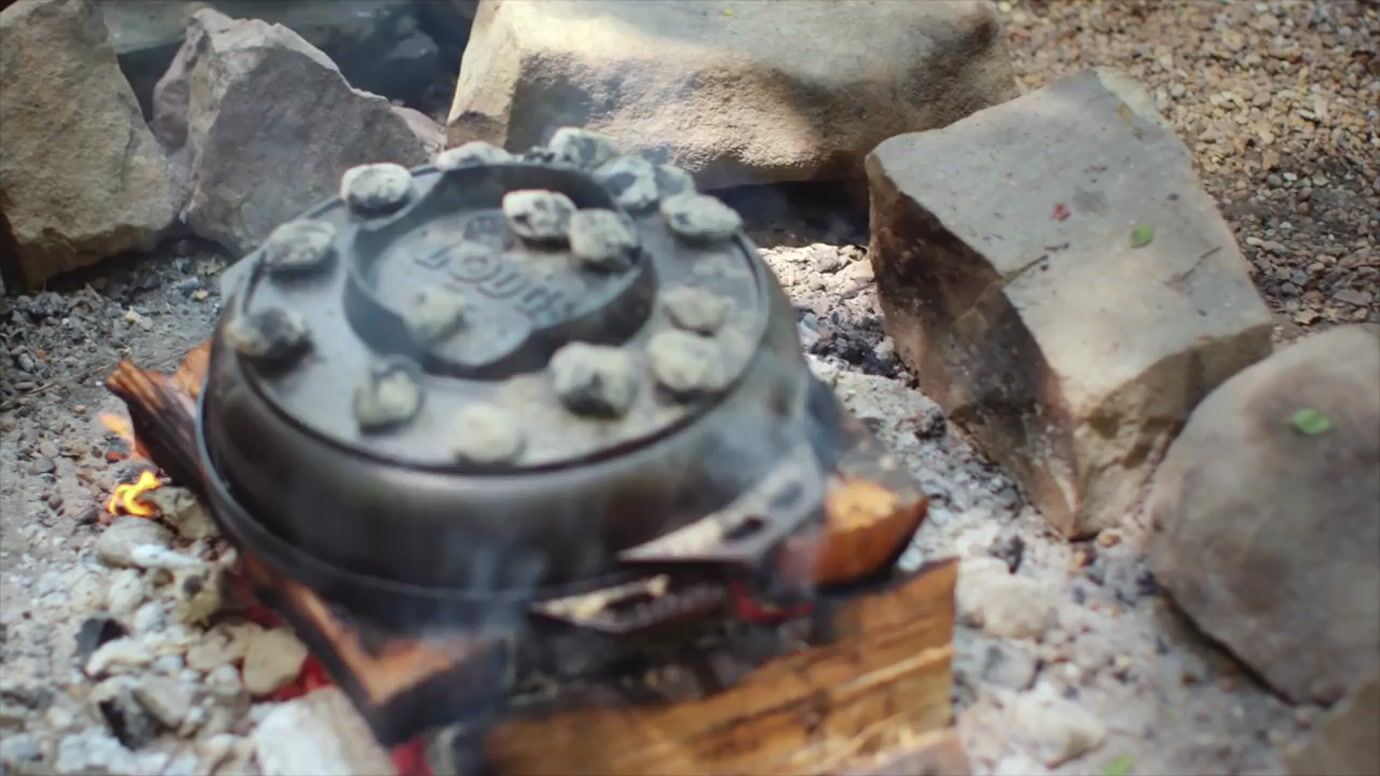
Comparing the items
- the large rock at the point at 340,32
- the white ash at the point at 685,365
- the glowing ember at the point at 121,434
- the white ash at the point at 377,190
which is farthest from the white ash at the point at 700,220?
the large rock at the point at 340,32

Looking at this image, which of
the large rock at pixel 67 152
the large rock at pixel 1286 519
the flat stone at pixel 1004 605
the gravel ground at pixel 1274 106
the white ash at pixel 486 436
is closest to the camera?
the white ash at pixel 486 436

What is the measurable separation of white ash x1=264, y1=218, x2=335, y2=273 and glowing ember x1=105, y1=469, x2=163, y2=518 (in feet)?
2.10

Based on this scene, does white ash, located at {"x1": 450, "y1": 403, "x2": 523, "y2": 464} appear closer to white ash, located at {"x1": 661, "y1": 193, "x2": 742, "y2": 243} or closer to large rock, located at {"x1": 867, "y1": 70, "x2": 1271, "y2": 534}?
white ash, located at {"x1": 661, "y1": 193, "x2": 742, "y2": 243}

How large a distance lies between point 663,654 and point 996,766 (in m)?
0.62

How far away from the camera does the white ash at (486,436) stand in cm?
184

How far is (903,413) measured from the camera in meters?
2.88

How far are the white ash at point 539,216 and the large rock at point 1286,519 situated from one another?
45.5 inches

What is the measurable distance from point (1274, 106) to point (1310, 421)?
2.13m

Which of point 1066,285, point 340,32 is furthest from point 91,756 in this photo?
point 340,32

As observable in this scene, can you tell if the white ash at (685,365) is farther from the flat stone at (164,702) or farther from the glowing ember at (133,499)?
the glowing ember at (133,499)

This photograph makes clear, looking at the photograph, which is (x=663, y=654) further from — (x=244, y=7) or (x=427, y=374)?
(x=244, y=7)

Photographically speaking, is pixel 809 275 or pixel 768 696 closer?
pixel 768 696

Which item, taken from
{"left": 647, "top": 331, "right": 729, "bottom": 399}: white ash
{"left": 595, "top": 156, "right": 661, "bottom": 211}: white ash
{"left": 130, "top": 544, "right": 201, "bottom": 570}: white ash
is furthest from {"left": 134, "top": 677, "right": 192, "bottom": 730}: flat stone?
{"left": 595, "top": 156, "right": 661, "bottom": 211}: white ash

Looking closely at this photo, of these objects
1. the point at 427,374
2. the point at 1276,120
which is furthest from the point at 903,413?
the point at 1276,120
